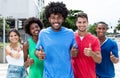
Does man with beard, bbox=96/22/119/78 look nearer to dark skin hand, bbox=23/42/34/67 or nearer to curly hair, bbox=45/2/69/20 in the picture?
dark skin hand, bbox=23/42/34/67

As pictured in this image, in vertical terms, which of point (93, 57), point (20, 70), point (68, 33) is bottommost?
point (20, 70)

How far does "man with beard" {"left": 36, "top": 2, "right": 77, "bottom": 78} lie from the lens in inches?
160

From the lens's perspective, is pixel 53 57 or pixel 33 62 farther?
pixel 33 62

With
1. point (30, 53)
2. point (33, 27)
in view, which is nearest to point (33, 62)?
point (30, 53)

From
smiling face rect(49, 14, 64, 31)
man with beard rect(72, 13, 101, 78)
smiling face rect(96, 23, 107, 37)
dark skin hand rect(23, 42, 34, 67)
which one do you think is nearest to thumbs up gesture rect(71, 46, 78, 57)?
man with beard rect(72, 13, 101, 78)

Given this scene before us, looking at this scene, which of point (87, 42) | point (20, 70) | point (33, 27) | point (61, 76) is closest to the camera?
point (61, 76)

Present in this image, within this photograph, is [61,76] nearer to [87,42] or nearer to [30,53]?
[87,42]

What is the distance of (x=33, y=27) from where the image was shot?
510cm

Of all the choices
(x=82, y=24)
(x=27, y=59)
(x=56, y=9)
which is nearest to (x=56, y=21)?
(x=56, y=9)

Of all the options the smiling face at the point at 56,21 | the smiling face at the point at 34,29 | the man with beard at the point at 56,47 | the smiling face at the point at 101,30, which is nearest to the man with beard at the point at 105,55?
the smiling face at the point at 101,30

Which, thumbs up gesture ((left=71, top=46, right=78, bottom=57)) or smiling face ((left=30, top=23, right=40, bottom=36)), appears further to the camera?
smiling face ((left=30, top=23, right=40, bottom=36))

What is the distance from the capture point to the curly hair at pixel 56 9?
165 inches

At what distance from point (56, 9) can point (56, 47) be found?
17.4 inches

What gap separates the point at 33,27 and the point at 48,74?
1153 mm
